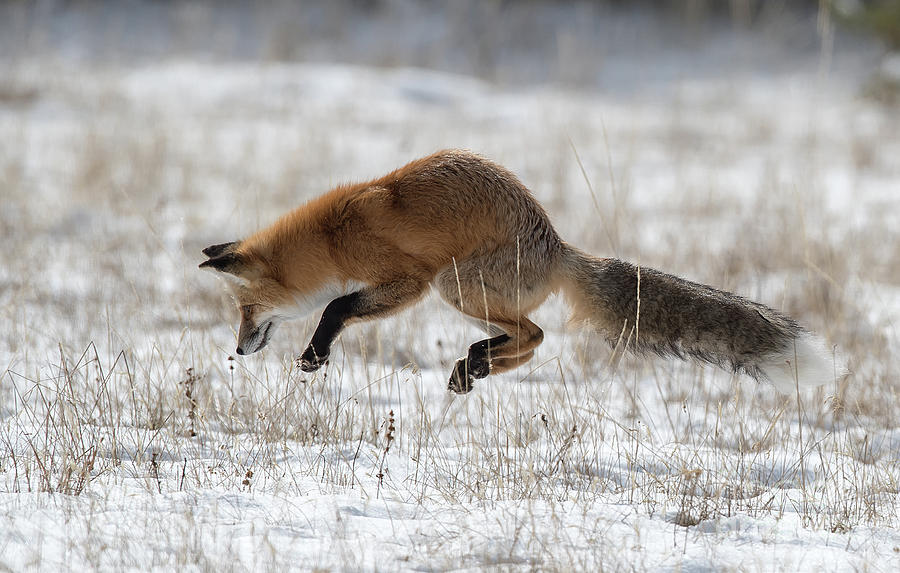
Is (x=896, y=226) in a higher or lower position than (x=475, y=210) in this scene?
higher

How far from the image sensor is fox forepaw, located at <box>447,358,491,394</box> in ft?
15.4

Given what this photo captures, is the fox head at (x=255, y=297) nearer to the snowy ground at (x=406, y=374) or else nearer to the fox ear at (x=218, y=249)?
the fox ear at (x=218, y=249)

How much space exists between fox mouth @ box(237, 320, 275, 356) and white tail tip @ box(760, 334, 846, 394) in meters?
2.86

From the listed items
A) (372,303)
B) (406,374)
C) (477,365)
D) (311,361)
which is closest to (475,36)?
(406,374)

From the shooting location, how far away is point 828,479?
13.1 feet

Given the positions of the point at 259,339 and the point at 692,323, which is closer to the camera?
the point at 692,323

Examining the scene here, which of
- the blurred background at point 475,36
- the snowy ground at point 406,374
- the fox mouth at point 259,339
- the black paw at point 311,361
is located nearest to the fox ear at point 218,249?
the snowy ground at point 406,374

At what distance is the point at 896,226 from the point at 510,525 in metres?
8.33

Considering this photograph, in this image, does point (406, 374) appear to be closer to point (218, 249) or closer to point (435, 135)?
point (218, 249)

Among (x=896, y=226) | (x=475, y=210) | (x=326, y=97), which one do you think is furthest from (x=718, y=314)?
(x=326, y=97)

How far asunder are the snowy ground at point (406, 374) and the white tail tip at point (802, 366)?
12.8 inches

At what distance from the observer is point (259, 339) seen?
5.07 m

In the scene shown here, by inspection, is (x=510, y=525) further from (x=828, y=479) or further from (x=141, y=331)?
(x=141, y=331)

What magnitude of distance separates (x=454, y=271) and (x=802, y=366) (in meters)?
1.93
